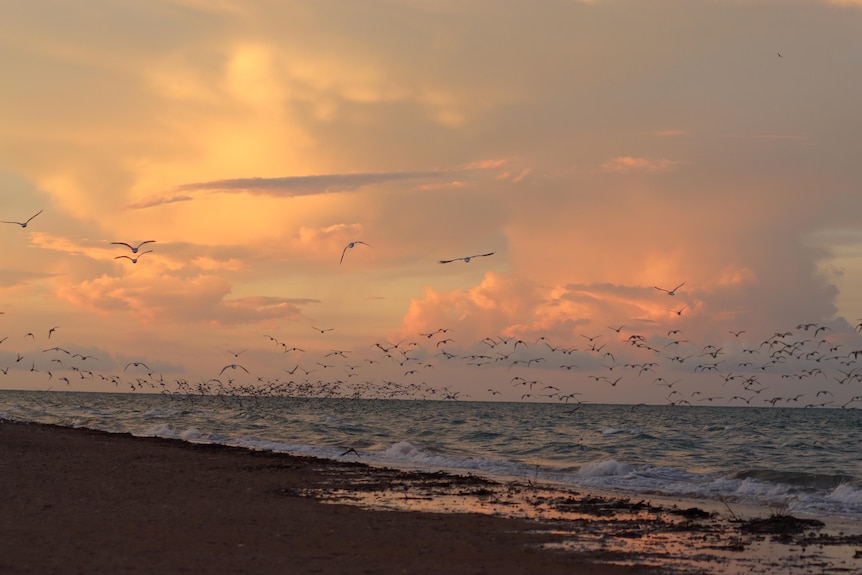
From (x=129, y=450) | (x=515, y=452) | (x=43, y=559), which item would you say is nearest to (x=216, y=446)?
(x=129, y=450)

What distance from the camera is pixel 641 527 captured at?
17547 millimetres

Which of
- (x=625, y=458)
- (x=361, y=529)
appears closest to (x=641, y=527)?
(x=361, y=529)

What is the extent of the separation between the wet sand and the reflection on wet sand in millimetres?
40

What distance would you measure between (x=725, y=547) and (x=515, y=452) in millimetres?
27209

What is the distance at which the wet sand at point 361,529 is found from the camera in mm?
13000

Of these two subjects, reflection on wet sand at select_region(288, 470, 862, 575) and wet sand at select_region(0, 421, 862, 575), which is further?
reflection on wet sand at select_region(288, 470, 862, 575)

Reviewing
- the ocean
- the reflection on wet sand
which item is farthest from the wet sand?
the ocean

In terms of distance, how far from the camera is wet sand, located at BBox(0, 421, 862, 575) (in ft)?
42.7

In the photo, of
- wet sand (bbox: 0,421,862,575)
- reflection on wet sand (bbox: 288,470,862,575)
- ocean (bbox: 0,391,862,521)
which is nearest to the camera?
wet sand (bbox: 0,421,862,575)

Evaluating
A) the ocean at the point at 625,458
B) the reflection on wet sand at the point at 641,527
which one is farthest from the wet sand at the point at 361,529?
the ocean at the point at 625,458

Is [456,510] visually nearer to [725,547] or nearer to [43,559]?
[725,547]

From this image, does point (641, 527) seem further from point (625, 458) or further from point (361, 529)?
point (625, 458)

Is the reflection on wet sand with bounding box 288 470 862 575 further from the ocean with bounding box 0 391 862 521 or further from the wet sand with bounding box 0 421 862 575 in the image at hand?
the ocean with bounding box 0 391 862 521

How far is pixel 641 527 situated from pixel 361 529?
5927 mm
